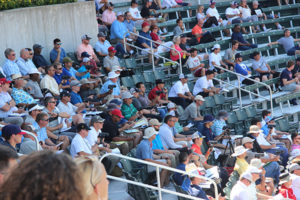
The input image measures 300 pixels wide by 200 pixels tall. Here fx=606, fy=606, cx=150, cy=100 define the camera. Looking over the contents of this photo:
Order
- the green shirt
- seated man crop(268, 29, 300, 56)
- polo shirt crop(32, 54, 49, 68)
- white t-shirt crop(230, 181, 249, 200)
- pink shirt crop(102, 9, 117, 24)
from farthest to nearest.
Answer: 1. seated man crop(268, 29, 300, 56)
2. pink shirt crop(102, 9, 117, 24)
3. polo shirt crop(32, 54, 49, 68)
4. the green shirt
5. white t-shirt crop(230, 181, 249, 200)

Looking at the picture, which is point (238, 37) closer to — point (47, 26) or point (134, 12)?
point (134, 12)

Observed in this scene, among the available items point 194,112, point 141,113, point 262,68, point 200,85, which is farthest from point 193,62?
point 141,113

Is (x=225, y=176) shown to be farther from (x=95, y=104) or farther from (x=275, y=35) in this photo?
(x=275, y=35)

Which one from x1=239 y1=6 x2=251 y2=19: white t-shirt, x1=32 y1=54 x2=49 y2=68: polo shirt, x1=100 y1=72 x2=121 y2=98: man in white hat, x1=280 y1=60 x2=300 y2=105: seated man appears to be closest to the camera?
x1=100 y1=72 x2=121 y2=98: man in white hat

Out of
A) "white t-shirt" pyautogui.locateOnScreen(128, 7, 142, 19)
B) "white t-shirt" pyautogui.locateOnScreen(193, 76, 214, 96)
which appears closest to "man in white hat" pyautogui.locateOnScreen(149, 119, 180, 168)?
"white t-shirt" pyautogui.locateOnScreen(193, 76, 214, 96)

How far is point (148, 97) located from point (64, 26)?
274 cm

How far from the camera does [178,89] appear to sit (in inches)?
552

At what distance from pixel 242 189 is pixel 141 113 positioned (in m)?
3.70

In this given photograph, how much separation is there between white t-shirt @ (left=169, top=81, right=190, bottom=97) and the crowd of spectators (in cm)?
2

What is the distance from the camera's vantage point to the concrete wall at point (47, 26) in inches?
517

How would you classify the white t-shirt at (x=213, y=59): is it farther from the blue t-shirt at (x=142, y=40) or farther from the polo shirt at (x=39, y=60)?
the polo shirt at (x=39, y=60)

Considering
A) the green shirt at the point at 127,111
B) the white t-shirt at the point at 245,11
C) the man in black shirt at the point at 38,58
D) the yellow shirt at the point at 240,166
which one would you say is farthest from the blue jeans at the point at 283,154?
the white t-shirt at the point at 245,11

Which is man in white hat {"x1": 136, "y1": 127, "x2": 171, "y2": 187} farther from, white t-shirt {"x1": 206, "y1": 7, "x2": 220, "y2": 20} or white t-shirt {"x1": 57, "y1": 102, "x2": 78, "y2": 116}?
white t-shirt {"x1": 206, "y1": 7, "x2": 220, "y2": 20}

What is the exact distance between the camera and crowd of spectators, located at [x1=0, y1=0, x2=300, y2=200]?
9.26m
